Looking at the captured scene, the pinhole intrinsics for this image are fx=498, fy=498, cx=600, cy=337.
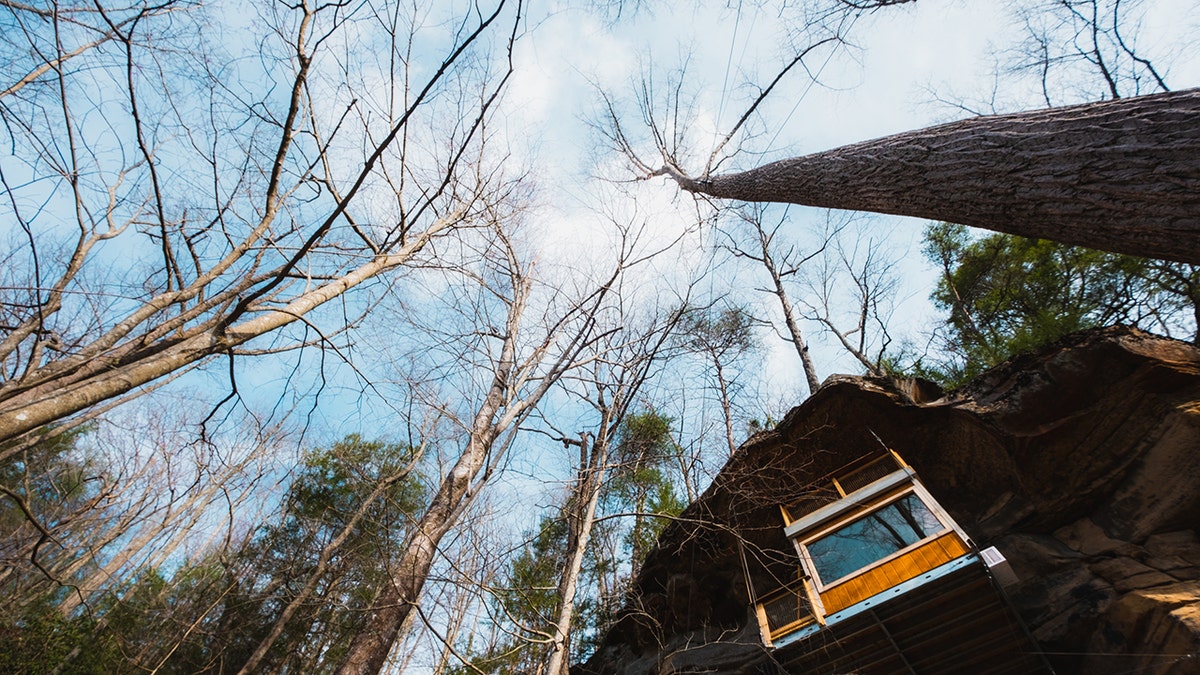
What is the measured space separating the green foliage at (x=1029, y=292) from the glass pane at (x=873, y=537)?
4.19 meters

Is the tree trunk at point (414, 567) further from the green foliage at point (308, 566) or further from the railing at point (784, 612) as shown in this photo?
the green foliage at point (308, 566)

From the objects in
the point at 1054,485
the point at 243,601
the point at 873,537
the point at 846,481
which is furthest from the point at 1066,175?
the point at 243,601

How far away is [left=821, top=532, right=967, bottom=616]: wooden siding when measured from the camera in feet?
20.1

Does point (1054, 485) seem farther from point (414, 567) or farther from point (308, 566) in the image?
point (308, 566)

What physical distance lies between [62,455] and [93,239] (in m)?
12.8

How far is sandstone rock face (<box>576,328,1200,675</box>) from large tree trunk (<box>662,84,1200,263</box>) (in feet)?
11.7

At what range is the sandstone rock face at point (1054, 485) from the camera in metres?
5.55

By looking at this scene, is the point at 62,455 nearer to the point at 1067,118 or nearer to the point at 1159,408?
the point at 1067,118

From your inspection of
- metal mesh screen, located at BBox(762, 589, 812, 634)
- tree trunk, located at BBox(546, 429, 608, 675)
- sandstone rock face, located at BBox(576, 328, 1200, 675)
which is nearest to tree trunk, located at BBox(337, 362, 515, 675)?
tree trunk, located at BBox(546, 429, 608, 675)

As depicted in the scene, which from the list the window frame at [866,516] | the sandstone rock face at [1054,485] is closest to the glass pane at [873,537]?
the window frame at [866,516]

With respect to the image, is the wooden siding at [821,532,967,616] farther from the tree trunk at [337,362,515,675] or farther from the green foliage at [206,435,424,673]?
the green foliage at [206,435,424,673]

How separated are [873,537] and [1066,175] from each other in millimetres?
6156

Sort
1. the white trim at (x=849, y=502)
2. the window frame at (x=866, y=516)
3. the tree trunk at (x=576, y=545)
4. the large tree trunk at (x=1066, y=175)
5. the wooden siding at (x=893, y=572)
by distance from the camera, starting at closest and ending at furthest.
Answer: the large tree trunk at (x=1066, y=175) → the tree trunk at (x=576, y=545) → the wooden siding at (x=893, y=572) → the window frame at (x=866, y=516) → the white trim at (x=849, y=502)

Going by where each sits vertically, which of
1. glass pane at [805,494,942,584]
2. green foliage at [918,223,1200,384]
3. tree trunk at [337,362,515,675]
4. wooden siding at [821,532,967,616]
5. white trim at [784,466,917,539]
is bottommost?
tree trunk at [337,362,515,675]
